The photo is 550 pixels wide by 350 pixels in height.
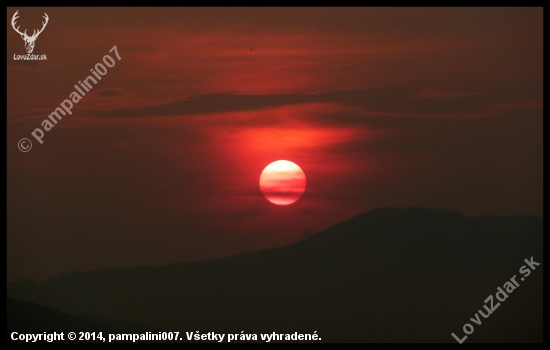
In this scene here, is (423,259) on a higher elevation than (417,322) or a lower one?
higher

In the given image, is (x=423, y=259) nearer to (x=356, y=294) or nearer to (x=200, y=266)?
(x=356, y=294)

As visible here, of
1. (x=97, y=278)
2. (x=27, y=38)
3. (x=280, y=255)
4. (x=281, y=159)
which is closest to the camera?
(x=27, y=38)

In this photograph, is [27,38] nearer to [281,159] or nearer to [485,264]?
[281,159]

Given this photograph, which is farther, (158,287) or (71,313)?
(158,287)

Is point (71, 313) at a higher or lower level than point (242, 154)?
lower

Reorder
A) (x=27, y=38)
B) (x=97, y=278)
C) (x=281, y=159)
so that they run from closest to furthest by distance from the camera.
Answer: (x=27, y=38) → (x=281, y=159) → (x=97, y=278)

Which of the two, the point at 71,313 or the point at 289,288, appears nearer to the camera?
the point at 71,313

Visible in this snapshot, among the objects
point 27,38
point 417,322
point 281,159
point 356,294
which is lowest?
point 417,322

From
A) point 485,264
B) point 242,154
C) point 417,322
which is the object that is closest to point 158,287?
point 242,154

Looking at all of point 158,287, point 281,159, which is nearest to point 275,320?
point 158,287
